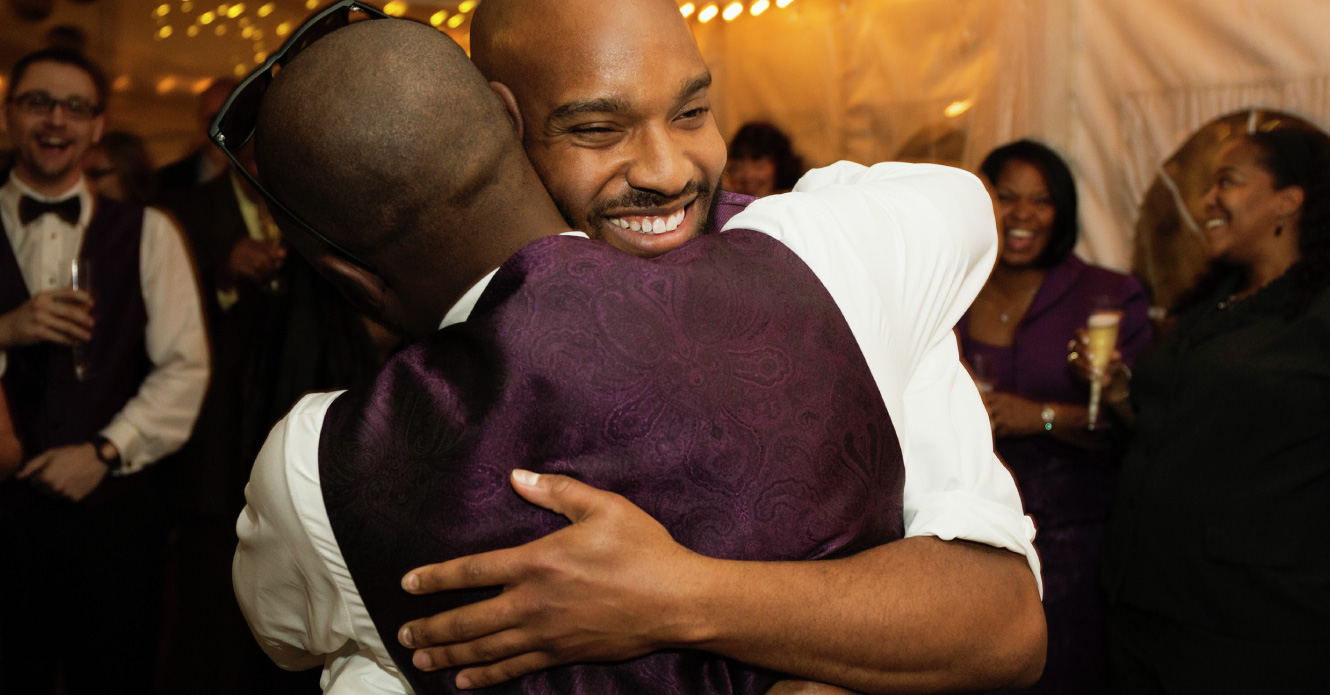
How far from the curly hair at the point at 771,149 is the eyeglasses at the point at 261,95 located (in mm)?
3521

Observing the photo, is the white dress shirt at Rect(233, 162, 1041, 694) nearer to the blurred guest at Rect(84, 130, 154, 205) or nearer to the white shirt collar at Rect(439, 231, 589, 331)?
the white shirt collar at Rect(439, 231, 589, 331)

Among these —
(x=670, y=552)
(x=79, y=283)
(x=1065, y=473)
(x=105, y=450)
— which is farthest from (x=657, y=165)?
(x=105, y=450)

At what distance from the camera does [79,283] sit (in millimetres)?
2734

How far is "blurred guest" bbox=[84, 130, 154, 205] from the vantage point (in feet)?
14.3

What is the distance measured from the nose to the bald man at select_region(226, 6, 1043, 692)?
0.26 meters

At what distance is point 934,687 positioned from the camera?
1.08 metres

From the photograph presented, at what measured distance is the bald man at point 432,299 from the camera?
94cm

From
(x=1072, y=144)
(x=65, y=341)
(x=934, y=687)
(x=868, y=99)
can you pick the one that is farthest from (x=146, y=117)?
(x=934, y=687)

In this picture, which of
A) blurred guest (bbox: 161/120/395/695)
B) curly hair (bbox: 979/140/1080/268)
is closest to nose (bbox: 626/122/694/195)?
blurred guest (bbox: 161/120/395/695)

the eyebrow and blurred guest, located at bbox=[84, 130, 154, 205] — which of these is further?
blurred guest, located at bbox=[84, 130, 154, 205]

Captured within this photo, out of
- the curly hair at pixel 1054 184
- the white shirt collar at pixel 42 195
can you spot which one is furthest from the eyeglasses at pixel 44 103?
the curly hair at pixel 1054 184

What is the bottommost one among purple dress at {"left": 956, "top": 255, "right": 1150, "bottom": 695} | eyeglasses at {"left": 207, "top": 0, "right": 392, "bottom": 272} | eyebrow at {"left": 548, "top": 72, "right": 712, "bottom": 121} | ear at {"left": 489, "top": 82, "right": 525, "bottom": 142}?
purple dress at {"left": 956, "top": 255, "right": 1150, "bottom": 695}

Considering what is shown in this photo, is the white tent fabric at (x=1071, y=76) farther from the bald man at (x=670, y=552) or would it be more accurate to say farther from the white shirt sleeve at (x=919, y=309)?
the bald man at (x=670, y=552)

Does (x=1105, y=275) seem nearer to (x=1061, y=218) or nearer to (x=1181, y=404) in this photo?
(x=1061, y=218)
